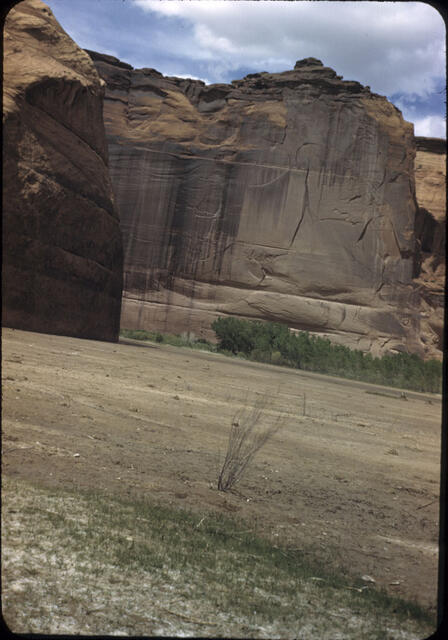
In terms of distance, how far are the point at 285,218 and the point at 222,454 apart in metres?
37.0

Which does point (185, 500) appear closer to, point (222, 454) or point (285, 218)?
point (222, 454)

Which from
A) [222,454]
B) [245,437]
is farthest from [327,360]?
[222,454]

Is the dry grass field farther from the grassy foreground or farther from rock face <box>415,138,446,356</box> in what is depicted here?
rock face <box>415,138,446,356</box>

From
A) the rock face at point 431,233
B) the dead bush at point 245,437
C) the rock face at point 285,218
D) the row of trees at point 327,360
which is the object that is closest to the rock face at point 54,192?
the dead bush at point 245,437

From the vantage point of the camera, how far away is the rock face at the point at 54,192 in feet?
44.6

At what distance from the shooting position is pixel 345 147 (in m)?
41.8

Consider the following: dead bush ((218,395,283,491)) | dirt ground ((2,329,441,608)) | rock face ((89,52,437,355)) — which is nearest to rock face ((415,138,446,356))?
rock face ((89,52,437,355))

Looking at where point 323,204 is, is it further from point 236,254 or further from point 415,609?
point 415,609

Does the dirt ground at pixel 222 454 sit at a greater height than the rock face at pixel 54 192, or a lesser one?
lesser

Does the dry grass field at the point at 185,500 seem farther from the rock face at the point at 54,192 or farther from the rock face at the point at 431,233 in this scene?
the rock face at the point at 431,233

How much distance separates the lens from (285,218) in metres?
41.8

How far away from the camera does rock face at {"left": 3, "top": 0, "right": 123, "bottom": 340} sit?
13594 millimetres

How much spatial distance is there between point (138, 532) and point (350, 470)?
358cm

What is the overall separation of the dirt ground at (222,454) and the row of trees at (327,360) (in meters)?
17.2
